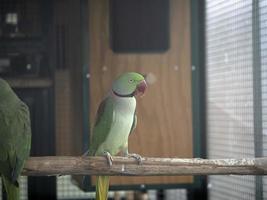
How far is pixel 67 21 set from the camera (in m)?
1.79

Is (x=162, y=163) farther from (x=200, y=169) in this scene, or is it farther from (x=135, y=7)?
(x=135, y=7)

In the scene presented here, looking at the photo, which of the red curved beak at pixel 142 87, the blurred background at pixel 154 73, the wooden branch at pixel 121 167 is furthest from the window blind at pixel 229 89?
the red curved beak at pixel 142 87

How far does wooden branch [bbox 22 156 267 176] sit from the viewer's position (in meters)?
1.27

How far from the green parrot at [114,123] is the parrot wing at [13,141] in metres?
0.16

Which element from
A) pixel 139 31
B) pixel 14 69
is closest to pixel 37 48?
pixel 14 69

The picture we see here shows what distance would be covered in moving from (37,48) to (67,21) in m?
0.13

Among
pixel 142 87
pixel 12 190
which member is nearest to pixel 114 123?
pixel 142 87

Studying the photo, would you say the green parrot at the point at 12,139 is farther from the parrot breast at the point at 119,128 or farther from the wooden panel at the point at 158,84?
the wooden panel at the point at 158,84

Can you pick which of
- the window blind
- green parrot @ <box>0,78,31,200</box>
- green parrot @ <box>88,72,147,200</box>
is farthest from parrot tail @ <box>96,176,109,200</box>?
the window blind

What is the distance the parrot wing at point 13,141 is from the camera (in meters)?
1.26

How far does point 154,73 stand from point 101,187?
415 millimetres

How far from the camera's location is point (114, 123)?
52.6 inches

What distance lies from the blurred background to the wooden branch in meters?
0.30

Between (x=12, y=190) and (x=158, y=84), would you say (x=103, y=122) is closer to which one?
(x=12, y=190)
